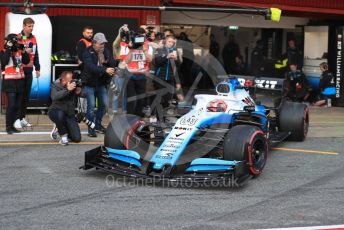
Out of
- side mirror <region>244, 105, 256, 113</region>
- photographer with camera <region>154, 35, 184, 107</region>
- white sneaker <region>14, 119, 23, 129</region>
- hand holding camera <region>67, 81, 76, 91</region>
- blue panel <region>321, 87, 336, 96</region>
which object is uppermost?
photographer with camera <region>154, 35, 184, 107</region>

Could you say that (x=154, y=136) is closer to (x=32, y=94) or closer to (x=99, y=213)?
(x=99, y=213)

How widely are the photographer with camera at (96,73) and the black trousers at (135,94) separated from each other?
1.87 feet

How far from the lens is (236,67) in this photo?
1989cm

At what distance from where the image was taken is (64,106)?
9805mm

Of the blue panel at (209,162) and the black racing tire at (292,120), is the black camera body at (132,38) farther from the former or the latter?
the blue panel at (209,162)

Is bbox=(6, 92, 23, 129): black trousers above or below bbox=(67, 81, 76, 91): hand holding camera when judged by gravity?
below

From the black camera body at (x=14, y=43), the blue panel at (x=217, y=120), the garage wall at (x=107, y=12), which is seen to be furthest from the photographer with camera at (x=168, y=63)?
the blue panel at (x=217, y=120)

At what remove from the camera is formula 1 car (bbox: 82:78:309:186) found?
7.32 m

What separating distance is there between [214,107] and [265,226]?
2.69 metres

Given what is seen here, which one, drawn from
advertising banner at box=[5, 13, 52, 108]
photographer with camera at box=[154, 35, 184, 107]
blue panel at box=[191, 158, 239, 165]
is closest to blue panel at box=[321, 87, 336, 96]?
photographer with camera at box=[154, 35, 184, 107]

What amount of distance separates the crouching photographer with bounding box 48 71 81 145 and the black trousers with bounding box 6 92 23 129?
0.95 metres

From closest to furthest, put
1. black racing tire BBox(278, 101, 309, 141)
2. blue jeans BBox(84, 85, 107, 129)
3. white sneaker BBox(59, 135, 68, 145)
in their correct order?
white sneaker BBox(59, 135, 68, 145) < black racing tire BBox(278, 101, 309, 141) < blue jeans BBox(84, 85, 107, 129)

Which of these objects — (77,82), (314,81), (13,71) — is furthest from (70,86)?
(314,81)

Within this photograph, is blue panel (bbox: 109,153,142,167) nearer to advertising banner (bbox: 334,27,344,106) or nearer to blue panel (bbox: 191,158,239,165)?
blue panel (bbox: 191,158,239,165)
